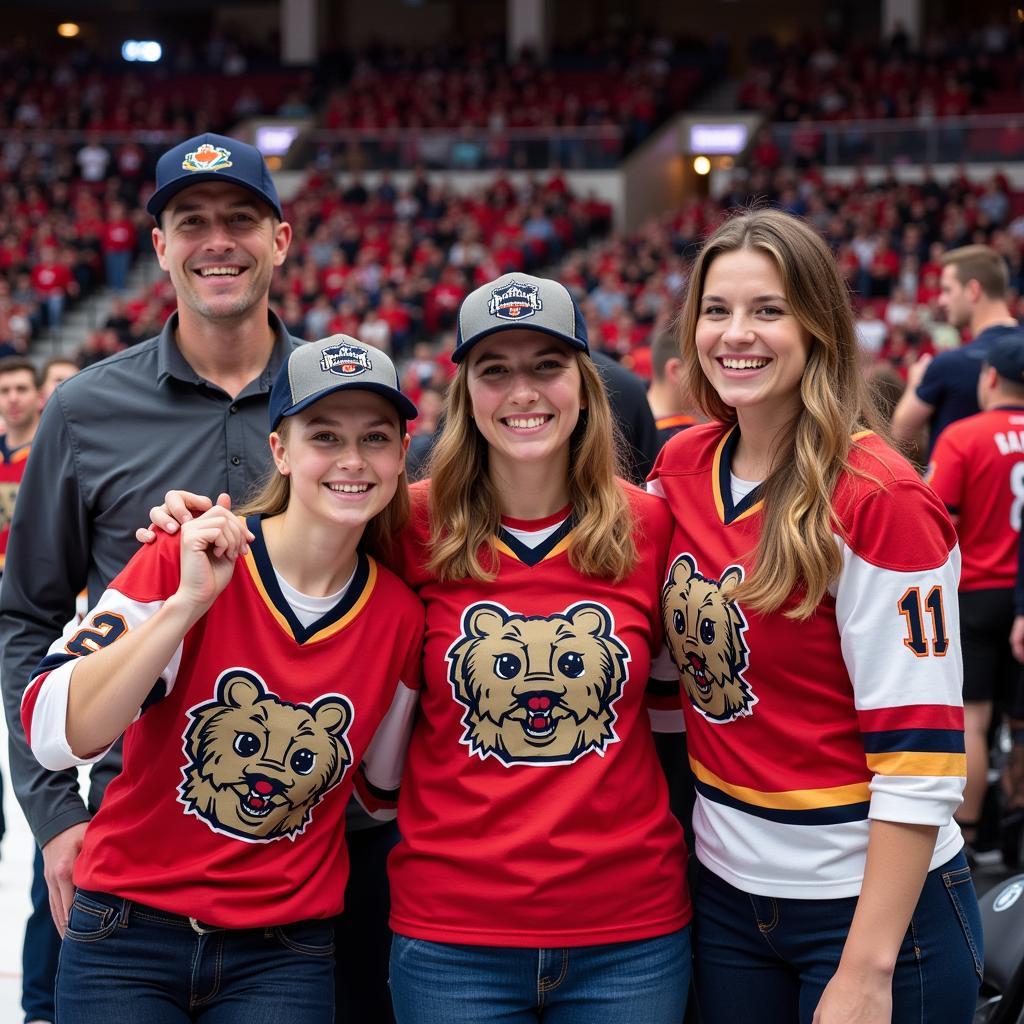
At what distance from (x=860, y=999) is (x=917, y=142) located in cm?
1807

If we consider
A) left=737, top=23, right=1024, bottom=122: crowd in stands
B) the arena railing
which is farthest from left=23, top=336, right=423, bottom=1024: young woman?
left=737, top=23, right=1024, bottom=122: crowd in stands

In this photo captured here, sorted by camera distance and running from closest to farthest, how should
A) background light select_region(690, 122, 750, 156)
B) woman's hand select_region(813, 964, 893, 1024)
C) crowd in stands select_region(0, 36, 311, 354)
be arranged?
1. woman's hand select_region(813, 964, 893, 1024)
2. crowd in stands select_region(0, 36, 311, 354)
3. background light select_region(690, 122, 750, 156)

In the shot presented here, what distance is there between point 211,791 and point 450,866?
39 centimetres

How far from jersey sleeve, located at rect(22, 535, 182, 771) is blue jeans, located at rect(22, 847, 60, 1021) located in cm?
158

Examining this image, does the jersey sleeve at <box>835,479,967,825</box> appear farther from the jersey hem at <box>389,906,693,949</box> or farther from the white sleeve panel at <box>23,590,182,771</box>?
the white sleeve panel at <box>23,590,182,771</box>

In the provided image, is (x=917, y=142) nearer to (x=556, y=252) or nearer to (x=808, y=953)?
Result: (x=556, y=252)

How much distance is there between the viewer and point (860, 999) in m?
1.96

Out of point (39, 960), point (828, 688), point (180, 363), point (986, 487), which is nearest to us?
point (828, 688)

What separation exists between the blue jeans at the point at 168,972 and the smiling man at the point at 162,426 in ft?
1.46

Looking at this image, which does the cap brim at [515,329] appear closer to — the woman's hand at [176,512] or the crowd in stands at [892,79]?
the woman's hand at [176,512]

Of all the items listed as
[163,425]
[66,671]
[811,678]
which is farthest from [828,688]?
[163,425]

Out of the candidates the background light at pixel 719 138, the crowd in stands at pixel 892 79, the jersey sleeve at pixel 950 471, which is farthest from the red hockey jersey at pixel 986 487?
the background light at pixel 719 138

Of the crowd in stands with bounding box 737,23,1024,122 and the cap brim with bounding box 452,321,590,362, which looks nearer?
the cap brim with bounding box 452,321,590,362

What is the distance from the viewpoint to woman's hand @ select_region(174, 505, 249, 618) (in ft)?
6.59
